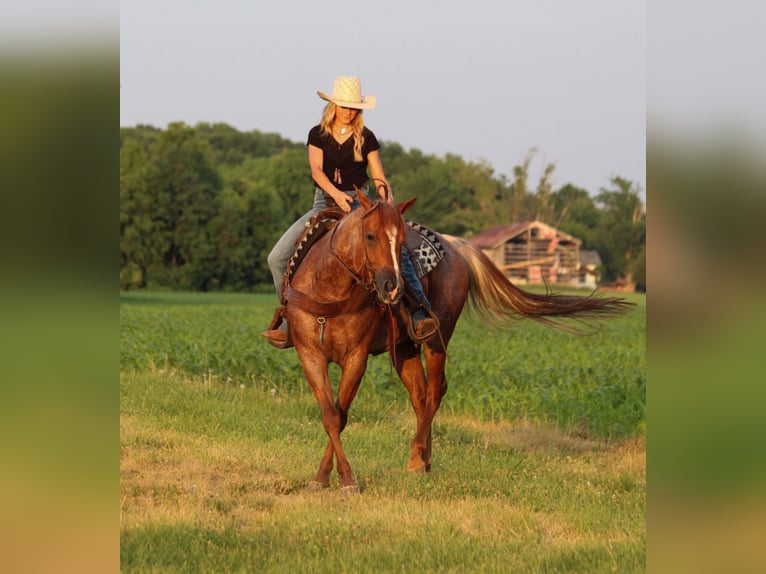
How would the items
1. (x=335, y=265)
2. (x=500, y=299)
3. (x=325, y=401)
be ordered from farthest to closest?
(x=500, y=299) < (x=325, y=401) < (x=335, y=265)

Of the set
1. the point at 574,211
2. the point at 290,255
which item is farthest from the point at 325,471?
the point at 574,211

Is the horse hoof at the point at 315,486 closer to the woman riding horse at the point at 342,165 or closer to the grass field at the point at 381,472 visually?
the grass field at the point at 381,472

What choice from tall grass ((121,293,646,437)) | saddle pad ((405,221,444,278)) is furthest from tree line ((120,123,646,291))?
saddle pad ((405,221,444,278))

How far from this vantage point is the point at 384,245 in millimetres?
7051

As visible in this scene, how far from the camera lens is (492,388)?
44.1 feet

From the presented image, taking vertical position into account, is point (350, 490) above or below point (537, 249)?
below

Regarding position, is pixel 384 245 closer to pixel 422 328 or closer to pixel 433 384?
pixel 422 328

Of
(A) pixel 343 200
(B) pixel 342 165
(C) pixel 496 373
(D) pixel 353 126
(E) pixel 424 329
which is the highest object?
(D) pixel 353 126

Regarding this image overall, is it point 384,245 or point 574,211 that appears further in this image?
point 574,211

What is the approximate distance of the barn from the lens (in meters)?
88.1

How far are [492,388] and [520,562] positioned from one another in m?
7.69

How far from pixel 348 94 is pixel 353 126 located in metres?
0.36
